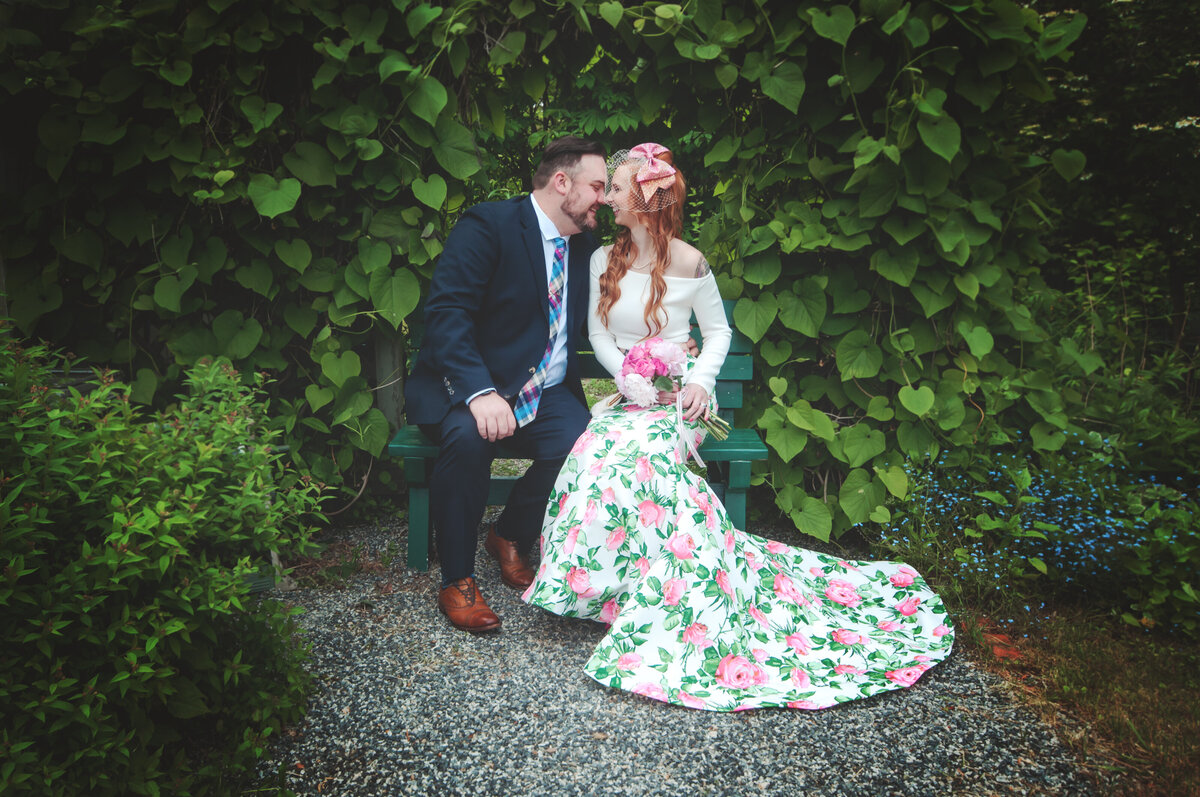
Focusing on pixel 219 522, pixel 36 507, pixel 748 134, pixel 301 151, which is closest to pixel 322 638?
pixel 219 522

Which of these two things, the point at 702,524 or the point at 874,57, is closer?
the point at 702,524

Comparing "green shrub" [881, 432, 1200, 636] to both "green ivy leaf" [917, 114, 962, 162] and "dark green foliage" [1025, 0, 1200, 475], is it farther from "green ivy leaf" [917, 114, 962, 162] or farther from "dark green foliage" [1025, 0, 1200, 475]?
"dark green foliage" [1025, 0, 1200, 475]

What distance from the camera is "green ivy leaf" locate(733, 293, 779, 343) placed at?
2.90 m

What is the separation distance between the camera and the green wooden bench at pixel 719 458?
274 centimetres

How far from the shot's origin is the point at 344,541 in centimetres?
314

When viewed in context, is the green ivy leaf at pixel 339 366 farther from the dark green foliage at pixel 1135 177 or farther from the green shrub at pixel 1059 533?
the dark green foliage at pixel 1135 177

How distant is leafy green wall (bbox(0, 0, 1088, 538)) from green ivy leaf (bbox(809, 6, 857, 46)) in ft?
0.04

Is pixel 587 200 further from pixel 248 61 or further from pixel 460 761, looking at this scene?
pixel 460 761

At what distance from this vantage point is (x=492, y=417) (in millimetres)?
2488

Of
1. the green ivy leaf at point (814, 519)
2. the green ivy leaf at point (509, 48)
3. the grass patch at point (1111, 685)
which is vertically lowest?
the grass patch at point (1111, 685)

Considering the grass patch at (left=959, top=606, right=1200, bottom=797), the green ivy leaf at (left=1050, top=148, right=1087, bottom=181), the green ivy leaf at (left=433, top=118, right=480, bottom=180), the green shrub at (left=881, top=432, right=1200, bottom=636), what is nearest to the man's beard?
the green ivy leaf at (left=433, top=118, right=480, bottom=180)

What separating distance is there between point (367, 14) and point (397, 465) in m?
1.93

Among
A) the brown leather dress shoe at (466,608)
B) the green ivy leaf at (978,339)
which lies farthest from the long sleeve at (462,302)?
the green ivy leaf at (978,339)

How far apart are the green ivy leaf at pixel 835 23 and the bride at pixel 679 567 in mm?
712
